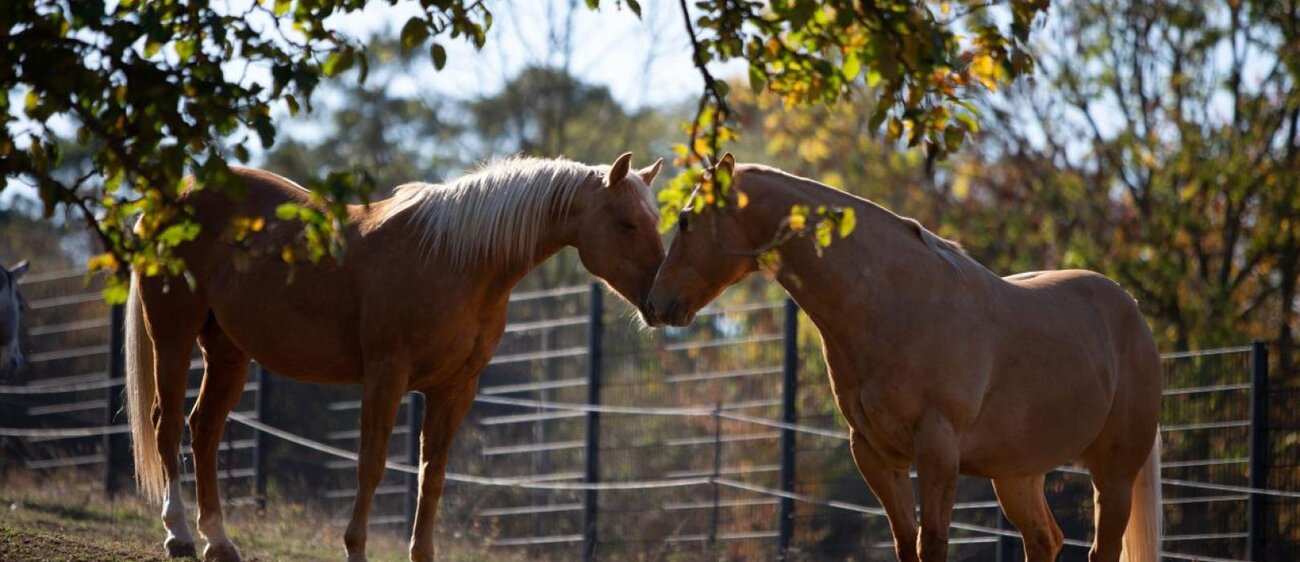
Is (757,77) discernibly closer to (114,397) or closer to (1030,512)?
(1030,512)

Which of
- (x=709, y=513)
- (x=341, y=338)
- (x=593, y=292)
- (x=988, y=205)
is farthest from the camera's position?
(x=988, y=205)

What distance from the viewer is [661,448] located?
36.7 feet

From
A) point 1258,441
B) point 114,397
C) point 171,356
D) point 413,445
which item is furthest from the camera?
point 114,397

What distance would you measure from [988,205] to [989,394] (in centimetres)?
1275

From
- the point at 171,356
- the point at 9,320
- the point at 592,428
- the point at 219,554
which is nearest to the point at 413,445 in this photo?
the point at 592,428

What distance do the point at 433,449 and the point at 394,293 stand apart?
0.72 metres

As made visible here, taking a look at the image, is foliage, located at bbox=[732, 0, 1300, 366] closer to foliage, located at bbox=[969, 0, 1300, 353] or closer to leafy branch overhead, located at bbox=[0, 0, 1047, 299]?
foliage, located at bbox=[969, 0, 1300, 353]

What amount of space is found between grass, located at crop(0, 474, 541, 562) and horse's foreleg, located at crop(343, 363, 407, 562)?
95 centimetres

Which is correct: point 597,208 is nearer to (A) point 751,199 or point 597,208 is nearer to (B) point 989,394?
(A) point 751,199

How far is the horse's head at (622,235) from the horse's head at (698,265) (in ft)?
1.68

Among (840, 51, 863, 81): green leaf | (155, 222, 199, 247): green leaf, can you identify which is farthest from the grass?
(840, 51, 863, 81): green leaf

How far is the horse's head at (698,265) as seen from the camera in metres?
5.31

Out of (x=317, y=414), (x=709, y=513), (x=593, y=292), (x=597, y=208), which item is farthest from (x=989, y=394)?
(x=317, y=414)

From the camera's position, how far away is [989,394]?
5.28 m
